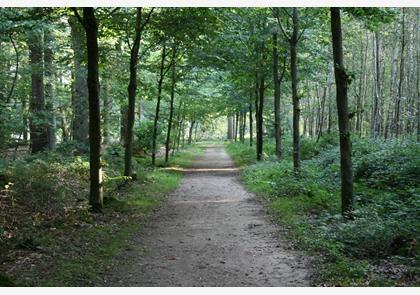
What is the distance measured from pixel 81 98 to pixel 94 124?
9.19 metres

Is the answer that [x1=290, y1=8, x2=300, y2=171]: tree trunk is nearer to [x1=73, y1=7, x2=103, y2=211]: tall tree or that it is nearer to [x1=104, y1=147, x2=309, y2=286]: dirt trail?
[x1=104, y1=147, x2=309, y2=286]: dirt trail

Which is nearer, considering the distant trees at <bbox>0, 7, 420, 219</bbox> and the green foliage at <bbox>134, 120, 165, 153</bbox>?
the distant trees at <bbox>0, 7, 420, 219</bbox>

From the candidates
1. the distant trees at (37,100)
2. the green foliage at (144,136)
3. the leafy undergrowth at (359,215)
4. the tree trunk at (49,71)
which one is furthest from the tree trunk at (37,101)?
the leafy undergrowth at (359,215)

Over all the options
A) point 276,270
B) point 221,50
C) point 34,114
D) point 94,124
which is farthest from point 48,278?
point 221,50

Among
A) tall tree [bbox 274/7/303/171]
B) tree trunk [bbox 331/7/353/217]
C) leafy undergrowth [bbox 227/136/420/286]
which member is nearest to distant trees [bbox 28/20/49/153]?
leafy undergrowth [bbox 227/136/420/286]

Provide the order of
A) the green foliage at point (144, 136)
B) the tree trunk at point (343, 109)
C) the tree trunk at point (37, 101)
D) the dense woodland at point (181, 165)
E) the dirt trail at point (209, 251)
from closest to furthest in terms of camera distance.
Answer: the dirt trail at point (209, 251) → the dense woodland at point (181, 165) → the tree trunk at point (343, 109) → the tree trunk at point (37, 101) → the green foliage at point (144, 136)

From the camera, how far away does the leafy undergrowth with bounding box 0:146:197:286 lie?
20.4 feet

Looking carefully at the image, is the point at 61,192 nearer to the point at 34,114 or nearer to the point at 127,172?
the point at 127,172

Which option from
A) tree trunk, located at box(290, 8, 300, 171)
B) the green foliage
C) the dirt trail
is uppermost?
tree trunk, located at box(290, 8, 300, 171)

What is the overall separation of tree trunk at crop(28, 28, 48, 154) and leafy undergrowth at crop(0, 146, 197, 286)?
7.33ft

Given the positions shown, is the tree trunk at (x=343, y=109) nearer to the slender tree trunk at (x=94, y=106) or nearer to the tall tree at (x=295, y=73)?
the slender tree trunk at (x=94, y=106)

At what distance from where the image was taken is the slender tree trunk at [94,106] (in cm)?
946

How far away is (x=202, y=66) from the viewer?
68.3 feet

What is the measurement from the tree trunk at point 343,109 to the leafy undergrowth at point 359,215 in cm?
33
